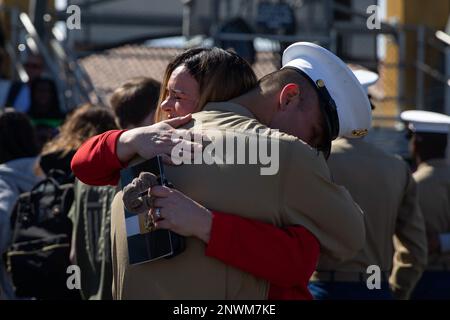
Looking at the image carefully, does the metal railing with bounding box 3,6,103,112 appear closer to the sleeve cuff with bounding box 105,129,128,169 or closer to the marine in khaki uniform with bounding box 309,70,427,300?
the marine in khaki uniform with bounding box 309,70,427,300

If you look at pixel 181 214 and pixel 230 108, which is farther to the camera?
pixel 230 108

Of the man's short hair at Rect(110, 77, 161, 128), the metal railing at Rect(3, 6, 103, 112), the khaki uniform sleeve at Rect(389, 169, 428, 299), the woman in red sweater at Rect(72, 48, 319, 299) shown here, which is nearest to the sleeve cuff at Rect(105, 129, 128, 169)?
the woman in red sweater at Rect(72, 48, 319, 299)

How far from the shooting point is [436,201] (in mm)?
5676

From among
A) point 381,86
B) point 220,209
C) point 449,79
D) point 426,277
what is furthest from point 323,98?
point 381,86

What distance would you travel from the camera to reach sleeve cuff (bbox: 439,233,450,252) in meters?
5.61

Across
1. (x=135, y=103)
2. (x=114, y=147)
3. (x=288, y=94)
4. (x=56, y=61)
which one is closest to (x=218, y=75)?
(x=288, y=94)

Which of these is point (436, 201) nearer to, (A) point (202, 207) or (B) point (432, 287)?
(B) point (432, 287)

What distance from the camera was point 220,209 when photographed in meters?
2.70

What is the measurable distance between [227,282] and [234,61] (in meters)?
0.70

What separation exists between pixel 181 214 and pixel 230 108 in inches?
15.2

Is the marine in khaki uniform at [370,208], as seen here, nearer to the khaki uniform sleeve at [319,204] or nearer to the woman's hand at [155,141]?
the khaki uniform sleeve at [319,204]

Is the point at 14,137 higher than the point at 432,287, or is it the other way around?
the point at 14,137

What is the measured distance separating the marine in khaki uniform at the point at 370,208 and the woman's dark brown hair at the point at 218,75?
191 cm

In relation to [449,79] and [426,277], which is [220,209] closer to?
[426,277]
